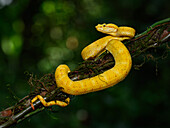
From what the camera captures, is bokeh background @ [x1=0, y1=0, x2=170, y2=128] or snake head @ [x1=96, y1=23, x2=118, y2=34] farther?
bokeh background @ [x1=0, y1=0, x2=170, y2=128]

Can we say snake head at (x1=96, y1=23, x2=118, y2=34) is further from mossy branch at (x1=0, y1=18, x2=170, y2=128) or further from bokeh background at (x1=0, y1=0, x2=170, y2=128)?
bokeh background at (x1=0, y1=0, x2=170, y2=128)

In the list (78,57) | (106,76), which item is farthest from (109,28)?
(78,57)

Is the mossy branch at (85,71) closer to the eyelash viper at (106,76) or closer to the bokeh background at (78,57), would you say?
the eyelash viper at (106,76)

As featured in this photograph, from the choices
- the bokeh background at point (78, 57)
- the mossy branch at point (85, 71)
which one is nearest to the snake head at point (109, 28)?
the mossy branch at point (85, 71)

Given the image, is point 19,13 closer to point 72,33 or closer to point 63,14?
point 63,14

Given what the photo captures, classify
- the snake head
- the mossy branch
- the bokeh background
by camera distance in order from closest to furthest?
the mossy branch → the snake head → the bokeh background

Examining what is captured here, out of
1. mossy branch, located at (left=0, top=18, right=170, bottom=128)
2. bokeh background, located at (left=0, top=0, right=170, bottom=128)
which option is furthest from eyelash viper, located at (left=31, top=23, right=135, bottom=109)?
bokeh background, located at (left=0, top=0, right=170, bottom=128)

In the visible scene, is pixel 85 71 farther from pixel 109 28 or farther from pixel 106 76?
pixel 109 28
